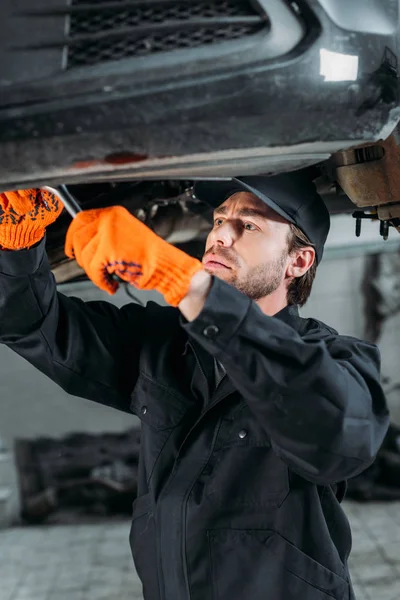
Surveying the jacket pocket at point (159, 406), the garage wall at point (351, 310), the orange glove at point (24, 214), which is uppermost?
the orange glove at point (24, 214)

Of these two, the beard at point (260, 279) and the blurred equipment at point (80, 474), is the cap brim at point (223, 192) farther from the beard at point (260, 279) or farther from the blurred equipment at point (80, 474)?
the blurred equipment at point (80, 474)

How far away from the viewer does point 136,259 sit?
977 millimetres

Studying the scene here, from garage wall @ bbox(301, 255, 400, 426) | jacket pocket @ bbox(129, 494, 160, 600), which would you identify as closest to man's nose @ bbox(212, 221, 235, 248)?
jacket pocket @ bbox(129, 494, 160, 600)

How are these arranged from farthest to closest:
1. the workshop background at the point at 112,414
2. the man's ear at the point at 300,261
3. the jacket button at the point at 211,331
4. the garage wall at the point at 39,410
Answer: the garage wall at the point at 39,410 → the workshop background at the point at 112,414 → the man's ear at the point at 300,261 → the jacket button at the point at 211,331

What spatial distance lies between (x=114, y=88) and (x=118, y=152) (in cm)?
8

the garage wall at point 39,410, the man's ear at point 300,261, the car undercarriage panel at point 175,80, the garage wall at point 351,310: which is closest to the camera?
the car undercarriage panel at point 175,80

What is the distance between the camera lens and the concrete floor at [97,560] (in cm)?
342

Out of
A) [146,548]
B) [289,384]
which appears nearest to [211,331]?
[289,384]

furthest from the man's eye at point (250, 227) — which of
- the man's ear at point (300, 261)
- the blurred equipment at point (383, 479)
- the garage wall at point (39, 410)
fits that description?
the blurred equipment at point (383, 479)

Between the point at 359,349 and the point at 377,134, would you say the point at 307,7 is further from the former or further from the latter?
the point at 359,349

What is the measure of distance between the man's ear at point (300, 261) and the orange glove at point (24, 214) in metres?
0.50

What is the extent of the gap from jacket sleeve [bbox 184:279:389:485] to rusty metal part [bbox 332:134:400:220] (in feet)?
1.22

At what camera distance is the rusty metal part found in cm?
118

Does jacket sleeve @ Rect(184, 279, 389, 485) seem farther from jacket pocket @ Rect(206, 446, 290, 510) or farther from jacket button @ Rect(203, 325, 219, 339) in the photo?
jacket pocket @ Rect(206, 446, 290, 510)
